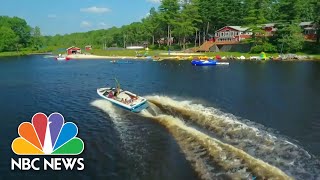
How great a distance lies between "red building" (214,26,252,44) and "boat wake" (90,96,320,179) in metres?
95.4

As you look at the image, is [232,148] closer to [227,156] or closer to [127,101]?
[227,156]

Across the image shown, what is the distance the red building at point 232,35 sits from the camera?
422 ft

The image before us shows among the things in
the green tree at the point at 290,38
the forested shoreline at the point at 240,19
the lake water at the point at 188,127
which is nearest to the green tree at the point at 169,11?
the forested shoreline at the point at 240,19

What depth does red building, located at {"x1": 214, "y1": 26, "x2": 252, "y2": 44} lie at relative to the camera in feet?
422

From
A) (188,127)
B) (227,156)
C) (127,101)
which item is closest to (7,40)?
(127,101)

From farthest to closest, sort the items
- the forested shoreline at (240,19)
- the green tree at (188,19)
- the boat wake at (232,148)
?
the green tree at (188,19) < the forested shoreline at (240,19) < the boat wake at (232,148)

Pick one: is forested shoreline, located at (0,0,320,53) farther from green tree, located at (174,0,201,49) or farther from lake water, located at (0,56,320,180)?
lake water, located at (0,56,320,180)

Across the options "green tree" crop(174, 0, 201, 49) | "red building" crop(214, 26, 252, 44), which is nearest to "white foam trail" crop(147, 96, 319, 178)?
"red building" crop(214, 26, 252, 44)

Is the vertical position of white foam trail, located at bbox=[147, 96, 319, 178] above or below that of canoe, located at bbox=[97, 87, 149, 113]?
below

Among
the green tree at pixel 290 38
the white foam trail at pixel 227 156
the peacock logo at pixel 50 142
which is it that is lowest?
the white foam trail at pixel 227 156

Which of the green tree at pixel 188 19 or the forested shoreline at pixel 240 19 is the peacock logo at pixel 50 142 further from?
the green tree at pixel 188 19

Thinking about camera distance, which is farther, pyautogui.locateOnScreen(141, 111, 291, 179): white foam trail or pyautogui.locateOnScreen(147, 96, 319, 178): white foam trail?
pyautogui.locateOnScreen(147, 96, 319, 178): white foam trail

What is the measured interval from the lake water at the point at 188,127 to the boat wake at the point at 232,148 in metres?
0.07

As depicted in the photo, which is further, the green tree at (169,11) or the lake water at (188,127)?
the green tree at (169,11)
